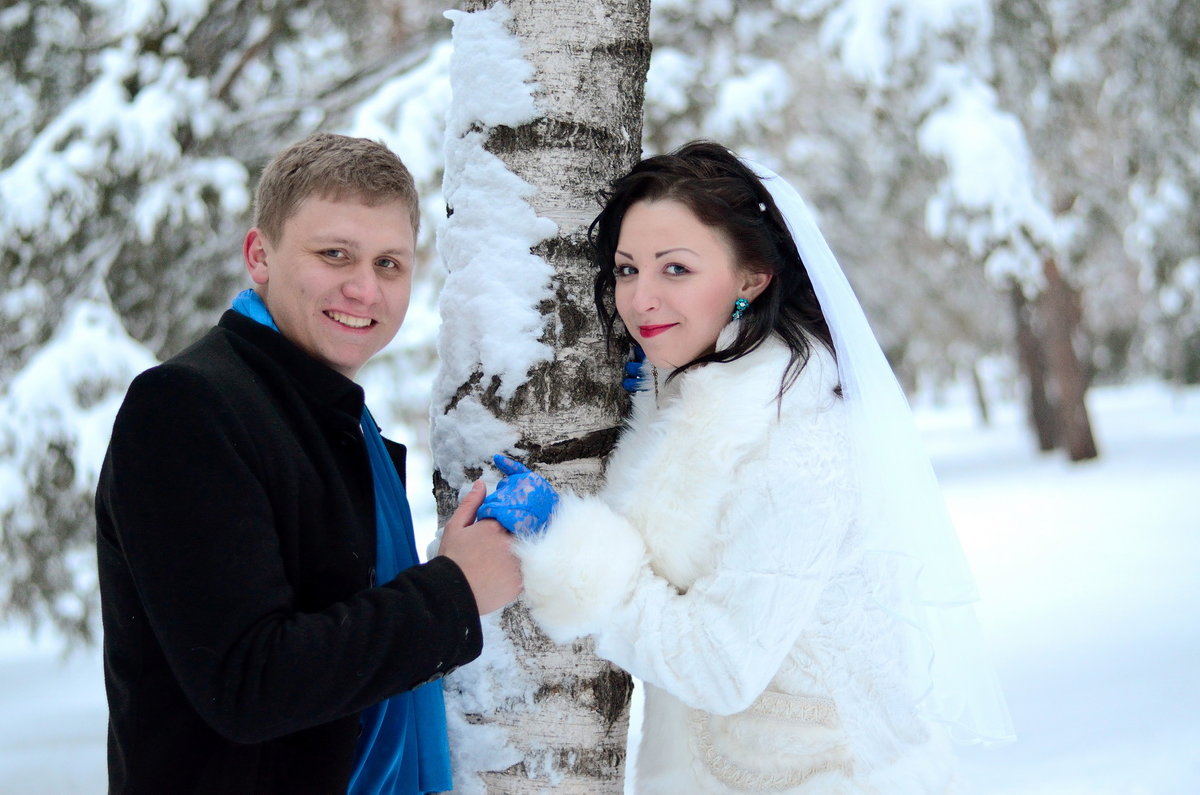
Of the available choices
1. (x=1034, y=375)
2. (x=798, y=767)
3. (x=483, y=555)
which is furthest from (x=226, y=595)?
(x=1034, y=375)

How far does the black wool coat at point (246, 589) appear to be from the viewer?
131cm

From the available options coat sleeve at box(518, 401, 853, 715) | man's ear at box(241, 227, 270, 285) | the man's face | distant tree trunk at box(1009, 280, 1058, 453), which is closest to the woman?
coat sleeve at box(518, 401, 853, 715)

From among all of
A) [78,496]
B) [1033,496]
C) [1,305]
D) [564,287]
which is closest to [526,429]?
[564,287]

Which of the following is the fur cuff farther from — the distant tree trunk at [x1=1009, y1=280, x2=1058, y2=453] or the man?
the distant tree trunk at [x1=1009, y1=280, x2=1058, y2=453]

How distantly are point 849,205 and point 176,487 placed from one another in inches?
492

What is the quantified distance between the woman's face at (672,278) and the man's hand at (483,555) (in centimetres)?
47

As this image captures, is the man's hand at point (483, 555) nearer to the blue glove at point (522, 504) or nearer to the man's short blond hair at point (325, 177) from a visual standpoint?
the blue glove at point (522, 504)

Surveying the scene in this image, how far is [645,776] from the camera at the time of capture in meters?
1.99

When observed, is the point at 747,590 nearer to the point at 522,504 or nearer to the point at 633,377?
the point at 522,504

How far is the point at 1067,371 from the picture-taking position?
1419cm

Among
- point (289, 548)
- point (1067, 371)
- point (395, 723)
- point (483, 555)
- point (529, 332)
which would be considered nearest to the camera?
point (289, 548)

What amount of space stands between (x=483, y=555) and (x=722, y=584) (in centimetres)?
40

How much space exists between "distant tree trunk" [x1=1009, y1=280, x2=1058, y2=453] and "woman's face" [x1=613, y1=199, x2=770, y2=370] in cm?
1337

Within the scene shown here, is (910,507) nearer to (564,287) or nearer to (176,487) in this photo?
(564,287)
